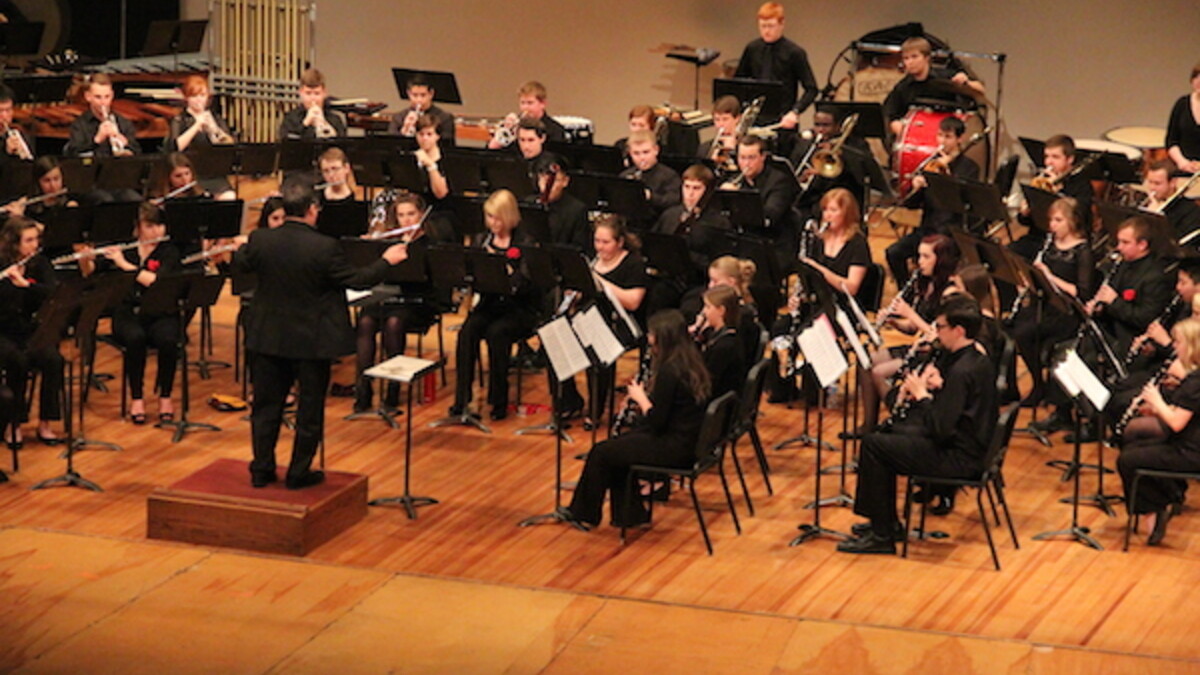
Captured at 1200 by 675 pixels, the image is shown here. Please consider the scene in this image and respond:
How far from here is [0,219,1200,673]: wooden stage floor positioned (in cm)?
637

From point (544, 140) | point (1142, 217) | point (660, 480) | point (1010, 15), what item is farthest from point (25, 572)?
point (1010, 15)

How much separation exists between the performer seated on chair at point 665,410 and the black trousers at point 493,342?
1.77 m

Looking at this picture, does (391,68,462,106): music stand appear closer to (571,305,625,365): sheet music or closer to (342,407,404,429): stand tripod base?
(342,407,404,429): stand tripod base

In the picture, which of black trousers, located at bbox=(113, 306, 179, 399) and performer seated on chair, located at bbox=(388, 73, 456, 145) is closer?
black trousers, located at bbox=(113, 306, 179, 399)

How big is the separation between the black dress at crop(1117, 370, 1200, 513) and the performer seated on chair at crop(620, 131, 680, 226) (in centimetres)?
346

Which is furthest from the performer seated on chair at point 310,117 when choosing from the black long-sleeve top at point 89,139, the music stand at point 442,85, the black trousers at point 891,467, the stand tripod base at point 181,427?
the black trousers at point 891,467

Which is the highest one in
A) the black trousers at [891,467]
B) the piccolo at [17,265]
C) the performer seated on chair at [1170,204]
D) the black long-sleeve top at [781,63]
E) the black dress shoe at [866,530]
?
the black long-sleeve top at [781,63]

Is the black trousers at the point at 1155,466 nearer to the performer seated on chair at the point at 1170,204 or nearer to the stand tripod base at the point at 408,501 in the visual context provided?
the performer seated on chair at the point at 1170,204

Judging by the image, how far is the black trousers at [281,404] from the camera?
7094mm

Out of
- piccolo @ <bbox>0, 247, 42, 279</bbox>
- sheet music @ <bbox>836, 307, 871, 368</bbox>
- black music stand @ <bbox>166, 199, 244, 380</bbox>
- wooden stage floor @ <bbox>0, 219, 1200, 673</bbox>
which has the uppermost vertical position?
black music stand @ <bbox>166, 199, 244, 380</bbox>

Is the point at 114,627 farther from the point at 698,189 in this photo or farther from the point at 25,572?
the point at 698,189

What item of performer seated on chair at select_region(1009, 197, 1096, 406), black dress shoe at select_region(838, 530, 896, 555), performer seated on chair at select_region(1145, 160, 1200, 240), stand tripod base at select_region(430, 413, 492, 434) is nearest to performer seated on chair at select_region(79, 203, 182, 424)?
stand tripod base at select_region(430, 413, 492, 434)

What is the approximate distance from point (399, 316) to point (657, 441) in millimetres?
2370

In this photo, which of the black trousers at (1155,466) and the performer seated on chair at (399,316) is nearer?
the black trousers at (1155,466)
